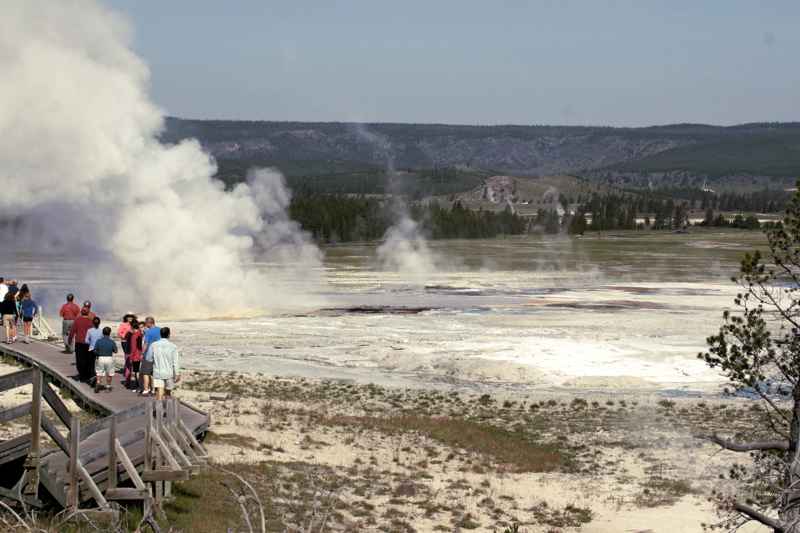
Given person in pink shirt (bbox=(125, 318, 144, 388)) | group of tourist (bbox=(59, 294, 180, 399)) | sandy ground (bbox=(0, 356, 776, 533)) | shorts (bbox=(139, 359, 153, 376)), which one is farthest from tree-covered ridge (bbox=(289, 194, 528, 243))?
shorts (bbox=(139, 359, 153, 376))

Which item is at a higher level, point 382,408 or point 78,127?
point 78,127

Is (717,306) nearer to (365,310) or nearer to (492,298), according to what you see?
(492,298)

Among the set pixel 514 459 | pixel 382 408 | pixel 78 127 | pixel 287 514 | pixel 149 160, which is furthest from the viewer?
pixel 149 160

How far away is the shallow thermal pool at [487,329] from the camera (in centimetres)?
3512

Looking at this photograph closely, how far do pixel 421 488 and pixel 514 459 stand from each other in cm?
382

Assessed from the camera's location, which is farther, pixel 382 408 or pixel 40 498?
pixel 382 408

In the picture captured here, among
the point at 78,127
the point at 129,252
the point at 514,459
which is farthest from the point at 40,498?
the point at 129,252

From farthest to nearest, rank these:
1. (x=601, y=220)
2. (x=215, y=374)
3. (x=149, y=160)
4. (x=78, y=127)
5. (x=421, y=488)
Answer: (x=601, y=220), (x=149, y=160), (x=78, y=127), (x=215, y=374), (x=421, y=488)

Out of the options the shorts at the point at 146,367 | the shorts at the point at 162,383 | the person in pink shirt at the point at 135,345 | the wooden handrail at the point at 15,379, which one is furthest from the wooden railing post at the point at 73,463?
the person in pink shirt at the point at 135,345

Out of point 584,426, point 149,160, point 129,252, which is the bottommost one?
point 584,426

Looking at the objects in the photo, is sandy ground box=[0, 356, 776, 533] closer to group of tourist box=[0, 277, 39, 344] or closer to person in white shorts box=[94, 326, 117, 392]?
person in white shorts box=[94, 326, 117, 392]

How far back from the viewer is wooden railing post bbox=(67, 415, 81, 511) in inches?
521

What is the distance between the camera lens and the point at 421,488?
1972 cm

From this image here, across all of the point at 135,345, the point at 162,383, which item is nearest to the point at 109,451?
the point at 162,383
